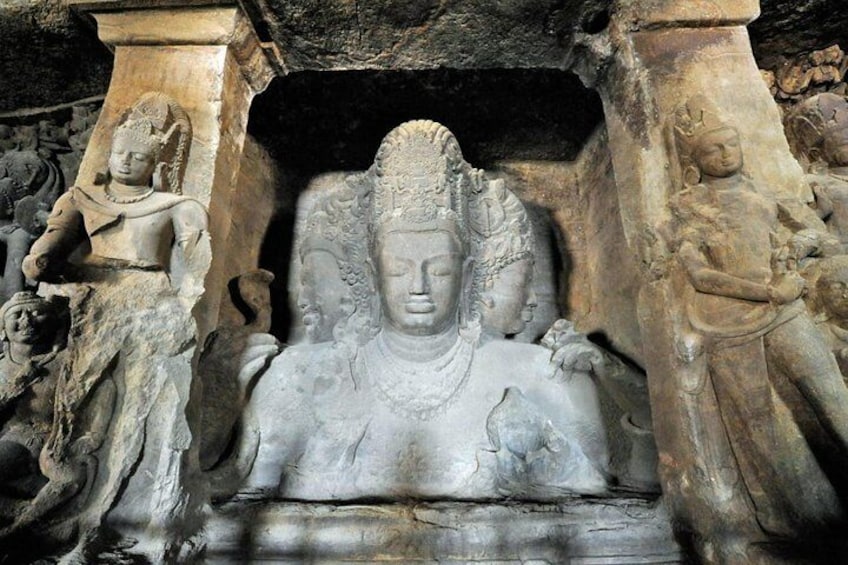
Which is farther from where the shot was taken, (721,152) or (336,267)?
(336,267)

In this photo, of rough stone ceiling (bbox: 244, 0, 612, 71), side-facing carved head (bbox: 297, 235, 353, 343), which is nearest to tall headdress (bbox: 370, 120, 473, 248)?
side-facing carved head (bbox: 297, 235, 353, 343)

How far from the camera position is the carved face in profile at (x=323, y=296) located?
3.09 meters

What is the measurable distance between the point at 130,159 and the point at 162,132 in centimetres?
20

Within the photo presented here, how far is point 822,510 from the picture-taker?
171 cm

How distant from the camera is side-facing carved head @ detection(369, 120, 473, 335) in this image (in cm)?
277

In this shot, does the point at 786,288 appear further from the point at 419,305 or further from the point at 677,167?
the point at 419,305

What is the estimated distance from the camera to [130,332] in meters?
2.09

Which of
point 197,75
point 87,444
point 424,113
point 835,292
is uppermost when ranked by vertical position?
point 424,113

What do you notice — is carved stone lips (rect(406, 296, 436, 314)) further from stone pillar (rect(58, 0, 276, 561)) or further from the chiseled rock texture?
the chiseled rock texture

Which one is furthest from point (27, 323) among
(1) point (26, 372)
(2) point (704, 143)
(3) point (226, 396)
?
(2) point (704, 143)

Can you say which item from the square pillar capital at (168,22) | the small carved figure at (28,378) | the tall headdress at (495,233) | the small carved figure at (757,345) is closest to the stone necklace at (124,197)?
the small carved figure at (28,378)

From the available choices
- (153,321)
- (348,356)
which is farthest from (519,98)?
(153,321)

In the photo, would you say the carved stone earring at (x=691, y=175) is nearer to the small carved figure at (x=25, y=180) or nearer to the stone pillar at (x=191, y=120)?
the stone pillar at (x=191, y=120)

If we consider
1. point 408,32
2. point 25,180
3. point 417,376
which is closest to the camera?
point 417,376
